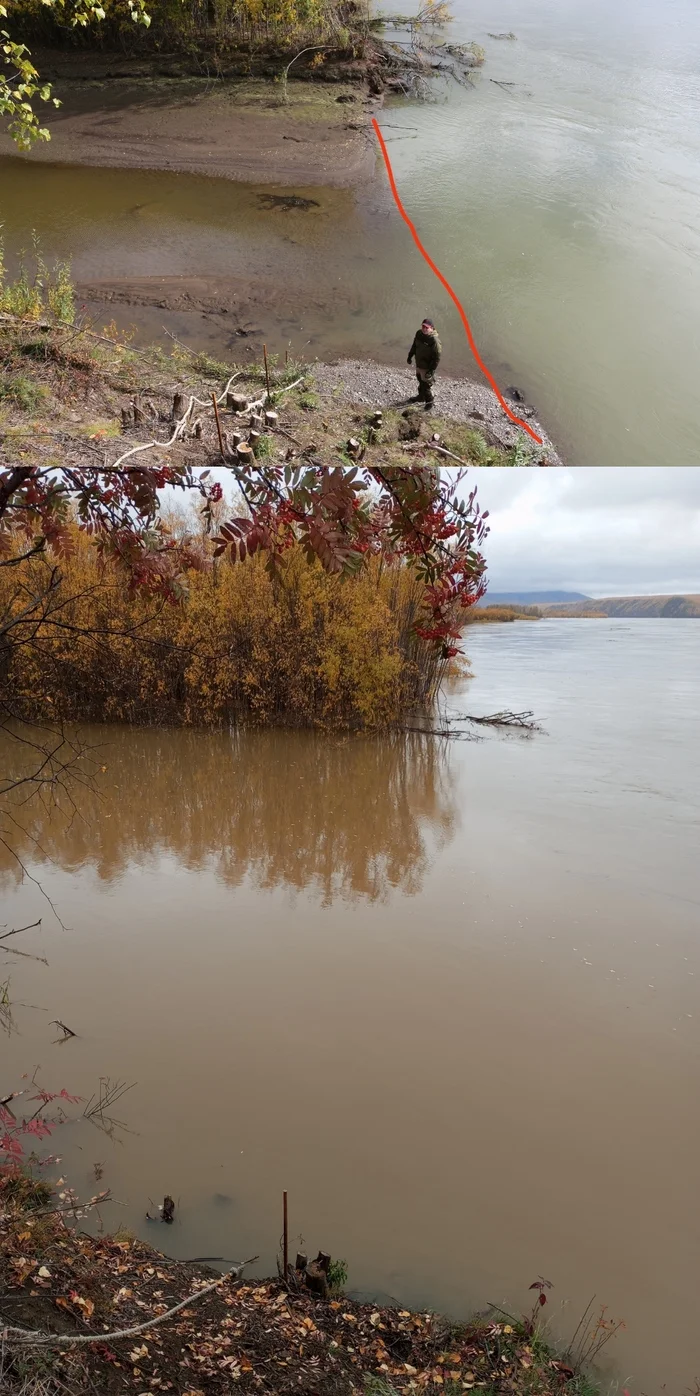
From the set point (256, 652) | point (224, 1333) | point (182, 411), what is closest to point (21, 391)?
point (182, 411)

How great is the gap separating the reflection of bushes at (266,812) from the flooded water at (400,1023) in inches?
1.5

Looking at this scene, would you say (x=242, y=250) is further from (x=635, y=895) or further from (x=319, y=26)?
(x=635, y=895)

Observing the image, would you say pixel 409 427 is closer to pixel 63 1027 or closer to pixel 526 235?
pixel 526 235

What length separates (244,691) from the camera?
10.7 meters

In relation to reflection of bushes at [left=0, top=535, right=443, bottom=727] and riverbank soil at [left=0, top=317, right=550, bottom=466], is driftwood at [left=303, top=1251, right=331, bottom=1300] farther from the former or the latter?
reflection of bushes at [left=0, top=535, right=443, bottom=727]

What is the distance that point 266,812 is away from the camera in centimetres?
795

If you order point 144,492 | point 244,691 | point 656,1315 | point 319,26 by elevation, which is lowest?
point 656,1315

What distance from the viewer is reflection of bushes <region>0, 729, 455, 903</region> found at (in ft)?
22.0

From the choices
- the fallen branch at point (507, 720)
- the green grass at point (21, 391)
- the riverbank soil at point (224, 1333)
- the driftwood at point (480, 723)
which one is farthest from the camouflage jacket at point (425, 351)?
the fallen branch at point (507, 720)

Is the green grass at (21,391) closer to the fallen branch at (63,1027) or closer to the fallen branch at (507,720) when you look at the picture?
the fallen branch at (63,1027)

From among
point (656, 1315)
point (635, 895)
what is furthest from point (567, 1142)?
point (635, 895)

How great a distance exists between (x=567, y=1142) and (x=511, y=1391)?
1.18 metres

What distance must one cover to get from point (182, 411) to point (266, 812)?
19.6ft

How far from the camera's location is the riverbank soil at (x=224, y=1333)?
2.35 meters
